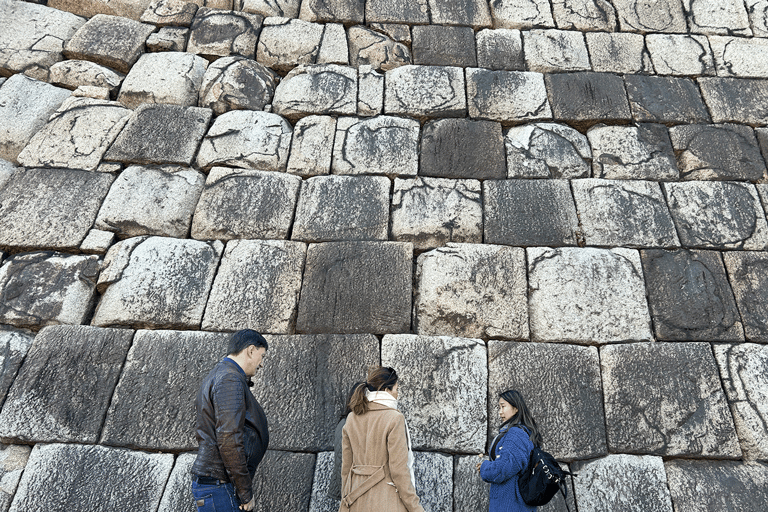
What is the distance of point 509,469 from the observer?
83.3 inches

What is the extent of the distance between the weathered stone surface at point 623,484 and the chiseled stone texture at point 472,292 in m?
0.85

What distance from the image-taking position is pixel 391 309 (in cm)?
340

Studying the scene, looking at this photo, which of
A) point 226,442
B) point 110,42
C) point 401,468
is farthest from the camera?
point 110,42

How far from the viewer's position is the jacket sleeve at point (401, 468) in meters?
2.16

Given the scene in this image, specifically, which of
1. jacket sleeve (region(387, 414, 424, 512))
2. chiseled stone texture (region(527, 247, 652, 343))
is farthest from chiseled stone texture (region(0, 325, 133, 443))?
chiseled stone texture (region(527, 247, 652, 343))

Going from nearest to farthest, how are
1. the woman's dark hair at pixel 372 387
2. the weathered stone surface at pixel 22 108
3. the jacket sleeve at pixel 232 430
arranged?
1. the jacket sleeve at pixel 232 430
2. the woman's dark hair at pixel 372 387
3. the weathered stone surface at pixel 22 108

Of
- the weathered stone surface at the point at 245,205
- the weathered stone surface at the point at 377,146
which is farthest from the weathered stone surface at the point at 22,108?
the weathered stone surface at the point at 377,146

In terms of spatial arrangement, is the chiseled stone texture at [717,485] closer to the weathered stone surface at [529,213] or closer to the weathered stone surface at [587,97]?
the weathered stone surface at [529,213]

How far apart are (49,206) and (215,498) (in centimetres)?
285

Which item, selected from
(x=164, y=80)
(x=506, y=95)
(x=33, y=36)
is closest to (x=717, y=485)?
(x=506, y=95)

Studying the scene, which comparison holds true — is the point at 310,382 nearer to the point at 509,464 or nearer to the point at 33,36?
the point at 509,464

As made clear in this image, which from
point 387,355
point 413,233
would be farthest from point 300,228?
point 387,355

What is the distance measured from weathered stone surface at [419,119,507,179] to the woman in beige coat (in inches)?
87.3

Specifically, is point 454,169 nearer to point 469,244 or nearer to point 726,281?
point 469,244
